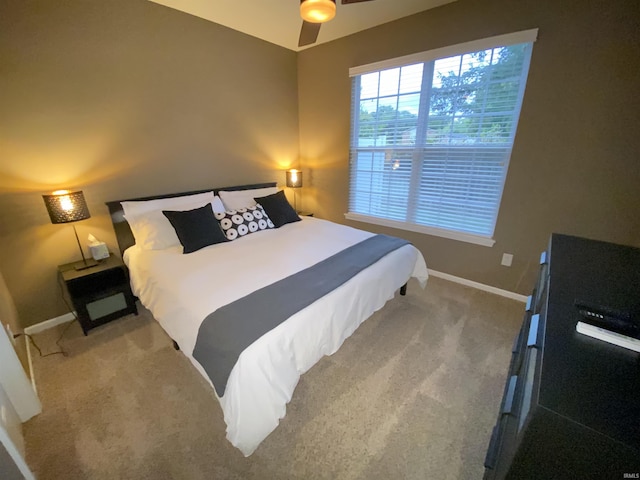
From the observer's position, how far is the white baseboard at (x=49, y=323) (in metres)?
2.20

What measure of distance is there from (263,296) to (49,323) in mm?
2190

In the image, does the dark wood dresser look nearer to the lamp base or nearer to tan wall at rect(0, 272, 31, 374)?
tan wall at rect(0, 272, 31, 374)

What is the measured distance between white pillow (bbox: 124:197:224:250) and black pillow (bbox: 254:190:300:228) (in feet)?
3.15

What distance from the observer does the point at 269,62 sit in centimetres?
330

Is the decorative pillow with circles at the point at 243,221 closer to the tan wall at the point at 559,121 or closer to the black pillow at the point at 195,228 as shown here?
the black pillow at the point at 195,228

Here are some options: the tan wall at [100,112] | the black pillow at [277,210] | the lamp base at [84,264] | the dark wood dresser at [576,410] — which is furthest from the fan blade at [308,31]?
the lamp base at [84,264]

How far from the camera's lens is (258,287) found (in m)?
1.65

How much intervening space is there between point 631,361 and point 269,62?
13.0ft

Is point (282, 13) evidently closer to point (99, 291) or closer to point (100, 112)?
point (100, 112)

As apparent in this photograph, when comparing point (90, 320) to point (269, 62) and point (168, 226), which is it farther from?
point (269, 62)

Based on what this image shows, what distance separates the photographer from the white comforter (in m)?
1.22

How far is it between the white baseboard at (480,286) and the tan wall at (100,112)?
2892 mm

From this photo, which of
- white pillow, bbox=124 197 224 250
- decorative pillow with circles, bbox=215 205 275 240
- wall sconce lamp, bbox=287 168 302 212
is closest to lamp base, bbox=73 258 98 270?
white pillow, bbox=124 197 224 250

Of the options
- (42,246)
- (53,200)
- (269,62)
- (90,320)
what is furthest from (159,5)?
(90,320)
